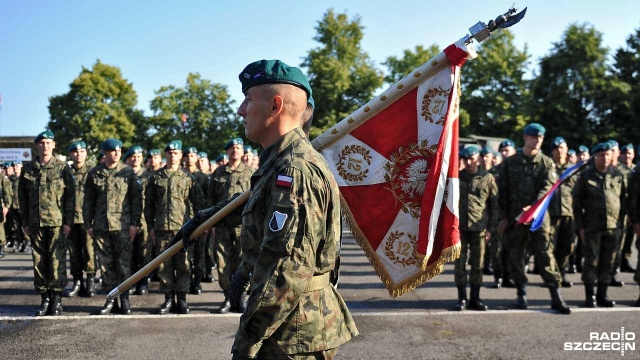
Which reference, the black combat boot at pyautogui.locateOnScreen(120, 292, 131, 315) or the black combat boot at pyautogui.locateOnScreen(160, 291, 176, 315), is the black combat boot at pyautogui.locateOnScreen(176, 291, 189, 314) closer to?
the black combat boot at pyautogui.locateOnScreen(160, 291, 176, 315)

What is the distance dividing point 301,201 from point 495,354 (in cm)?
408

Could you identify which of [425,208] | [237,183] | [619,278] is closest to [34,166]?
[237,183]

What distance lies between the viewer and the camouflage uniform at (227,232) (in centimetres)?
768

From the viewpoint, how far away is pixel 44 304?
7.06 metres

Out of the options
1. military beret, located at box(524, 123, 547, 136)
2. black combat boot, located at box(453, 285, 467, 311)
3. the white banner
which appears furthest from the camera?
the white banner

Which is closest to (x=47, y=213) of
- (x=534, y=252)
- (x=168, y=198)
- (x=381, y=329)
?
(x=168, y=198)

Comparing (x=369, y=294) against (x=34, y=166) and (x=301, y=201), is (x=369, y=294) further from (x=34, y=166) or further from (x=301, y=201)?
(x=301, y=201)

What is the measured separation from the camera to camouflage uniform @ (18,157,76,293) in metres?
7.02

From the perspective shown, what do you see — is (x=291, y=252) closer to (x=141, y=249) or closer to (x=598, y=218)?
(x=598, y=218)

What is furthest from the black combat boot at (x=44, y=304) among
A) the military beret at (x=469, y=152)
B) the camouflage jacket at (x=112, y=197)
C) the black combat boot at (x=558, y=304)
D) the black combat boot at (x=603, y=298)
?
the black combat boot at (x=603, y=298)

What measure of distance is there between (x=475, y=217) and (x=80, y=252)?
634cm

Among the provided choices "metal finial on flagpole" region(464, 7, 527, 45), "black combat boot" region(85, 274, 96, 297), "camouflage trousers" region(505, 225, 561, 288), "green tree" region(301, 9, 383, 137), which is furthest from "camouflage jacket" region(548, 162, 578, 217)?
"green tree" region(301, 9, 383, 137)

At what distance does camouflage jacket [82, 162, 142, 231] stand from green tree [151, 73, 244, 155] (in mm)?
39219

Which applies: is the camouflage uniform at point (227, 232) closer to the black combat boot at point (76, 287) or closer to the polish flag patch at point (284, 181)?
the black combat boot at point (76, 287)
